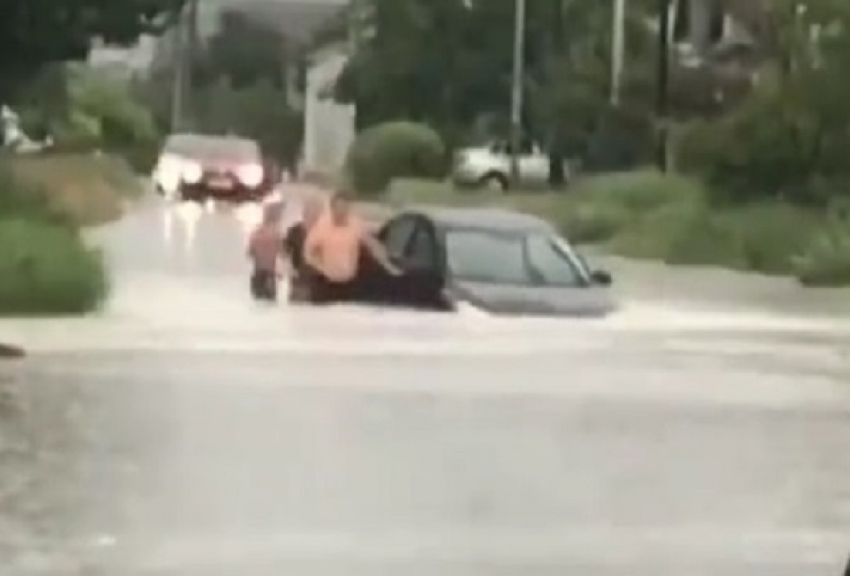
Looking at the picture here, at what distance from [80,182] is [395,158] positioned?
1798 centimetres

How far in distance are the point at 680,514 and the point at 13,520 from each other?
308 cm

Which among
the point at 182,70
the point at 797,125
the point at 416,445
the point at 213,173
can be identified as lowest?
the point at 182,70

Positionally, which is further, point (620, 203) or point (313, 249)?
point (620, 203)

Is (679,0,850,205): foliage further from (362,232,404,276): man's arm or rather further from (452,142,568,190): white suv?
(362,232,404,276): man's arm

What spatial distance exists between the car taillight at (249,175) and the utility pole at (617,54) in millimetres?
6343

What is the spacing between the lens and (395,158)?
6194 cm

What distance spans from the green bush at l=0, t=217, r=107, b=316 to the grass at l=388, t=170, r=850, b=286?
499 inches

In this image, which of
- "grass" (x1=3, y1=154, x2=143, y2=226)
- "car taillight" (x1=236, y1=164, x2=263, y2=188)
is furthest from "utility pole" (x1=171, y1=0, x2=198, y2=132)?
"grass" (x1=3, y1=154, x2=143, y2=226)

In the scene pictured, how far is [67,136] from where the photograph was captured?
53156 mm

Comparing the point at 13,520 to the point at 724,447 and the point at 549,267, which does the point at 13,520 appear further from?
the point at 549,267

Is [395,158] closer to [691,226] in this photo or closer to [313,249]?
[691,226]

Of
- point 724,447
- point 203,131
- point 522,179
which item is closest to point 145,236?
point 522,179

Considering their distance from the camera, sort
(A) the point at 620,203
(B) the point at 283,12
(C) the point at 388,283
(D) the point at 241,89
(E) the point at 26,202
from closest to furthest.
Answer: (C) the point at 388,283, (E) the point at 26,202, (A) the point at 620,203, (D) the point at 241,89, (B) the point at 283,12

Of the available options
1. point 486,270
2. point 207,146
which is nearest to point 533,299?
point 486,270
